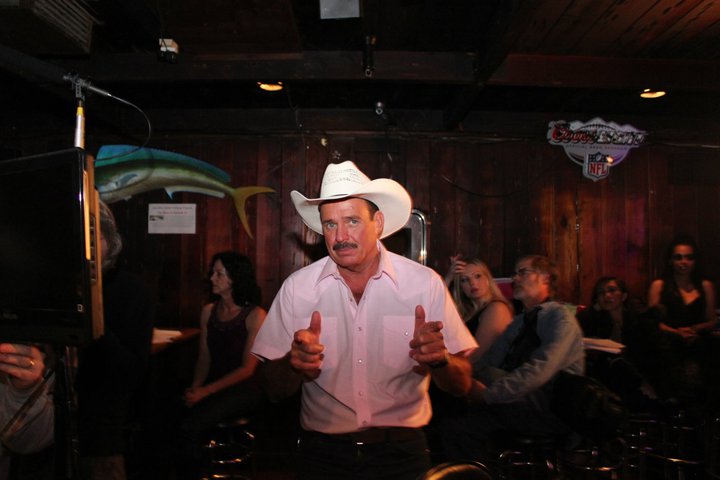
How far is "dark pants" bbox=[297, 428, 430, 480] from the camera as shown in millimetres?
2096

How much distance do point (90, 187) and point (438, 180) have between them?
5.17 metres

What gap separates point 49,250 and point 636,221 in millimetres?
6399

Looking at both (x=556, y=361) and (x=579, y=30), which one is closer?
(x=556, y=361)

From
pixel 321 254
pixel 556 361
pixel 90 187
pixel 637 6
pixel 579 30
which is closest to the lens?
pixel 90 187

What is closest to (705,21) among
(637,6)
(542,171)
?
(637,6)

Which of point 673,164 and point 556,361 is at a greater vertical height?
point 673,164

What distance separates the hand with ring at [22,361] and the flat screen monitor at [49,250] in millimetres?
105

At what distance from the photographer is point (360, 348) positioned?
7.11ft

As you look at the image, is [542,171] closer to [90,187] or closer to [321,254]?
[321,254]

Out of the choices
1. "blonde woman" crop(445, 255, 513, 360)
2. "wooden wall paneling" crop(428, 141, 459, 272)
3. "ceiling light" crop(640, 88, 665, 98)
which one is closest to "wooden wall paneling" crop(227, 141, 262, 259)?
"wooden wall paneling" crop(428, 141, 459, 272)

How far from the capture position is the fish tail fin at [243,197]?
596cm

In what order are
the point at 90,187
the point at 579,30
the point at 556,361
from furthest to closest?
the point at 579,30 < the point at 556,361 < the point at 90,187

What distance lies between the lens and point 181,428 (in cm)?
343

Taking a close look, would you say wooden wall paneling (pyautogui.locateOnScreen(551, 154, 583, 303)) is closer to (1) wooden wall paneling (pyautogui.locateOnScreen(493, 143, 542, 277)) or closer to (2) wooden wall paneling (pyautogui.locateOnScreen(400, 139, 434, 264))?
(1) wooden wall paneling (pyautogui.locateOnScreen(493, 143, 542, 277))
